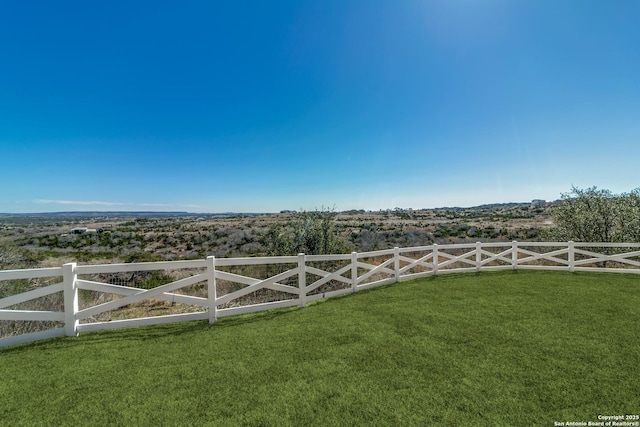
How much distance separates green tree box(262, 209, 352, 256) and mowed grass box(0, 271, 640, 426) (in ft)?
24.1

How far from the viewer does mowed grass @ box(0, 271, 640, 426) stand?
296 centimetres

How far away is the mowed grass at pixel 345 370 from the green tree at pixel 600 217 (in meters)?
10.2

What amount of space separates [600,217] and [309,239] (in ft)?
46.0

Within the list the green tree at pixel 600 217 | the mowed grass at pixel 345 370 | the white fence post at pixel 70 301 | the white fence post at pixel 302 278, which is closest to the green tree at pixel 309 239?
the white fence post at pixel 302 278

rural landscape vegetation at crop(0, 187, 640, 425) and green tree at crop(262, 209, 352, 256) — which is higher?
green tree at crop(262, 209, 352, 256)

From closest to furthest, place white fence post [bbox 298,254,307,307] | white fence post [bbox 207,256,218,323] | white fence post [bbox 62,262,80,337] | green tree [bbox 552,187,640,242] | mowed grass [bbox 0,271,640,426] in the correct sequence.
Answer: mowed grass [bbox 0,271,640,426] < white fence post [bbox 62,262,80,337] < white fence post [bbox 207,256,218,323] < white fence post [bbox 298,254,307,307] < green tree [bbox 552,187,640,242]

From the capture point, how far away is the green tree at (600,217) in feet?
43.9

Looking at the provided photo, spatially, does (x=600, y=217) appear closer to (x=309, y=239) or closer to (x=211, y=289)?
(x=309, y=239)

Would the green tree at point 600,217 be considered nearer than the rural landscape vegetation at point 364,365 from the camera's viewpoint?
No

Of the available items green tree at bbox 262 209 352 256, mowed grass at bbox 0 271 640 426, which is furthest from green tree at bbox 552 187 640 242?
green tree at bbox 262 209 352 256

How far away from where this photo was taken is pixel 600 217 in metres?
13.9

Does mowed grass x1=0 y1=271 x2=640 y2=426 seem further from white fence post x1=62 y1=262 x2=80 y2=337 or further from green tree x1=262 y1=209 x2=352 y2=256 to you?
green tree x1=262 y1=209 x2=352 y2=256

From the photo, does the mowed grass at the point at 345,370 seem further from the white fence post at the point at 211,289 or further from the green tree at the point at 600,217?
the green tree at the point at 600,217

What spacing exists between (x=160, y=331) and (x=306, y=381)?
3266 mm
